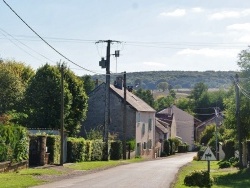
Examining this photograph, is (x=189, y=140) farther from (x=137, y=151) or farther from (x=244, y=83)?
(x=244, y=83)

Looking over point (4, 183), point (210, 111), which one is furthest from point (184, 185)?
point (210, 111)

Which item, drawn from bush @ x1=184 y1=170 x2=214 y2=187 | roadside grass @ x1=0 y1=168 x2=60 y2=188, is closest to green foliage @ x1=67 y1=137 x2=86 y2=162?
roadside grass @ x1=0 y1=168 x2=60 y2=188

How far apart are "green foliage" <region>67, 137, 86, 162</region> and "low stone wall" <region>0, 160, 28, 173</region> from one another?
9584 millimetres

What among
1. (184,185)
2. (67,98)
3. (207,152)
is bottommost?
(184,185)

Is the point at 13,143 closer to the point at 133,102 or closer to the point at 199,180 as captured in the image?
the point at 199,180

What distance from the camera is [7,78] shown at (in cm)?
5488

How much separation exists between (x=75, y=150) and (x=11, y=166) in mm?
13581

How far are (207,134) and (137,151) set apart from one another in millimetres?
32363

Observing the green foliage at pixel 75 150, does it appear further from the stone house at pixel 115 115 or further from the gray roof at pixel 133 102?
the gray roof at pixel 133 102

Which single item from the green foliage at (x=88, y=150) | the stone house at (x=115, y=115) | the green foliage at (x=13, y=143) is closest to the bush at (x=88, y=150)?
the green foliage at (x=88, y=150)

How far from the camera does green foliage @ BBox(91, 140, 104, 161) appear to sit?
49000mm

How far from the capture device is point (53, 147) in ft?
128

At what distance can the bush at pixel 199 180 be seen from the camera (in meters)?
26.4

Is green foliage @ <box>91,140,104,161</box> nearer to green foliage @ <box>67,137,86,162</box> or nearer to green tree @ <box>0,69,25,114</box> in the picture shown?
green foliage @ <box>67,137,86,162</box>
